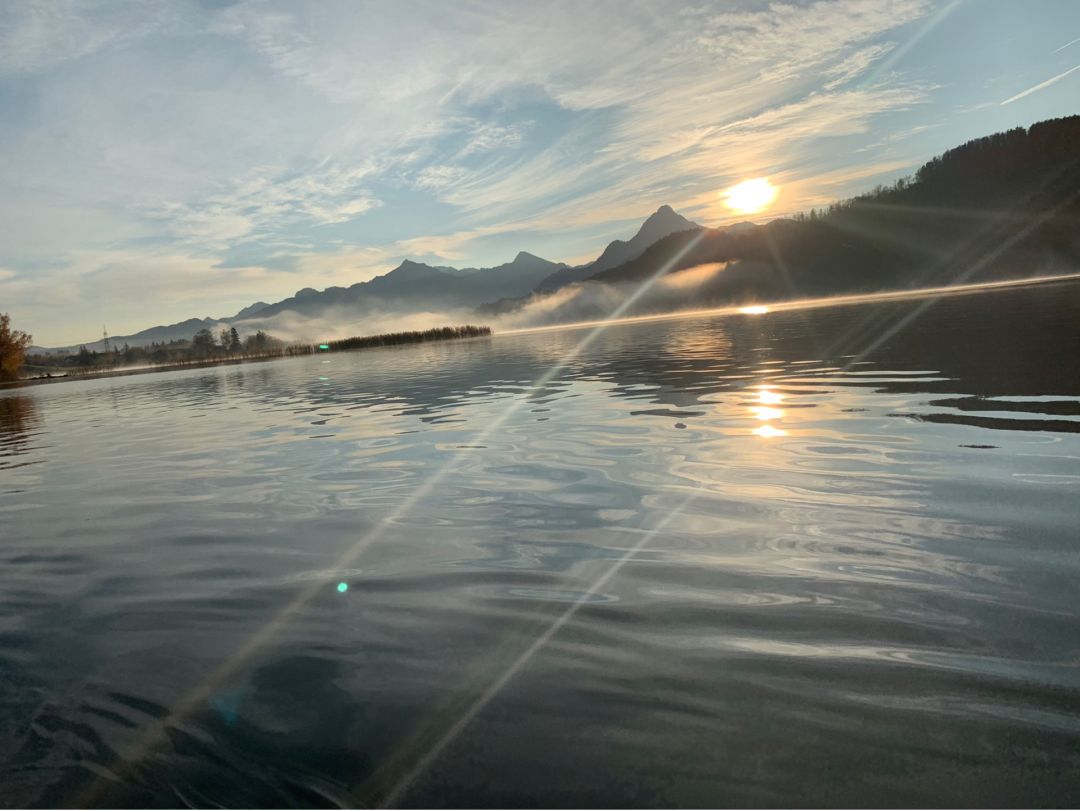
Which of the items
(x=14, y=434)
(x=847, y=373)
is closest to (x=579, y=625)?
(x=847, y=373)

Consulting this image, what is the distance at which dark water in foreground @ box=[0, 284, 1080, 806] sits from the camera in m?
3.08

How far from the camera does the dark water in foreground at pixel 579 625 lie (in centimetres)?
308

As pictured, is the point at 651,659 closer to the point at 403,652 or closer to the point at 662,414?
the point at 403,652

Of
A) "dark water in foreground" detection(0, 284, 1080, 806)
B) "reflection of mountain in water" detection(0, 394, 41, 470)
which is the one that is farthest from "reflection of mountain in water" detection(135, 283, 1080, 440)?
"reflection of mountain in water" detection(0, 394, 41, 470)

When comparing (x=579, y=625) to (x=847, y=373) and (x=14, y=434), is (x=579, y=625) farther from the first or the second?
(x=14, y=434)

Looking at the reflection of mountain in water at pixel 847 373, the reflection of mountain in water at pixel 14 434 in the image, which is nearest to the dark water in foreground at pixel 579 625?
the reflection of mountain in water at pixel 847 373

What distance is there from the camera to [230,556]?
7129 mm

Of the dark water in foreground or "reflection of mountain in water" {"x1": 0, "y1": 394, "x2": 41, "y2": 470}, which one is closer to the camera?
the dark water in foreground

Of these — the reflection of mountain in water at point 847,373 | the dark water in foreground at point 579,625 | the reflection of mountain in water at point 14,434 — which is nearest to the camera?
the dark water in foreground at point 579,625

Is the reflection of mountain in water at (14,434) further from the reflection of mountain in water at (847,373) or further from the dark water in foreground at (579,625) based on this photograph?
the reflection of mountain in water at (847,373)

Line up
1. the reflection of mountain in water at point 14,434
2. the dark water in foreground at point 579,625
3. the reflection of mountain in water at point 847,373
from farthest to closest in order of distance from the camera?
1. the reflection of mountain in water at point 14,434
2. the reflection of mountain in water at point 847,373
3. the dark water in foreground at point 579,625

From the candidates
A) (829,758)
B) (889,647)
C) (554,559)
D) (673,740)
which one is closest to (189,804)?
(673,740)

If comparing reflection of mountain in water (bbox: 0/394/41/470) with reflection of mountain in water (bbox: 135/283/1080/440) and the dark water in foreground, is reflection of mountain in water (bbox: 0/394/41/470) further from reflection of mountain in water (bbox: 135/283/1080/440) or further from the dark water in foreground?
reflection of mountain in water (bbox: 135/283/1080/440)

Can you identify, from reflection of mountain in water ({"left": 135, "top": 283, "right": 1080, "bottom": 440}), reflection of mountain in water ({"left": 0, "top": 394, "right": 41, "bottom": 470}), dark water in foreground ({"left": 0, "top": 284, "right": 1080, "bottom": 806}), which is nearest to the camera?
dark water in foreground ({"left": 0, "top": 284, "right": 1080, "bottom": 806})
